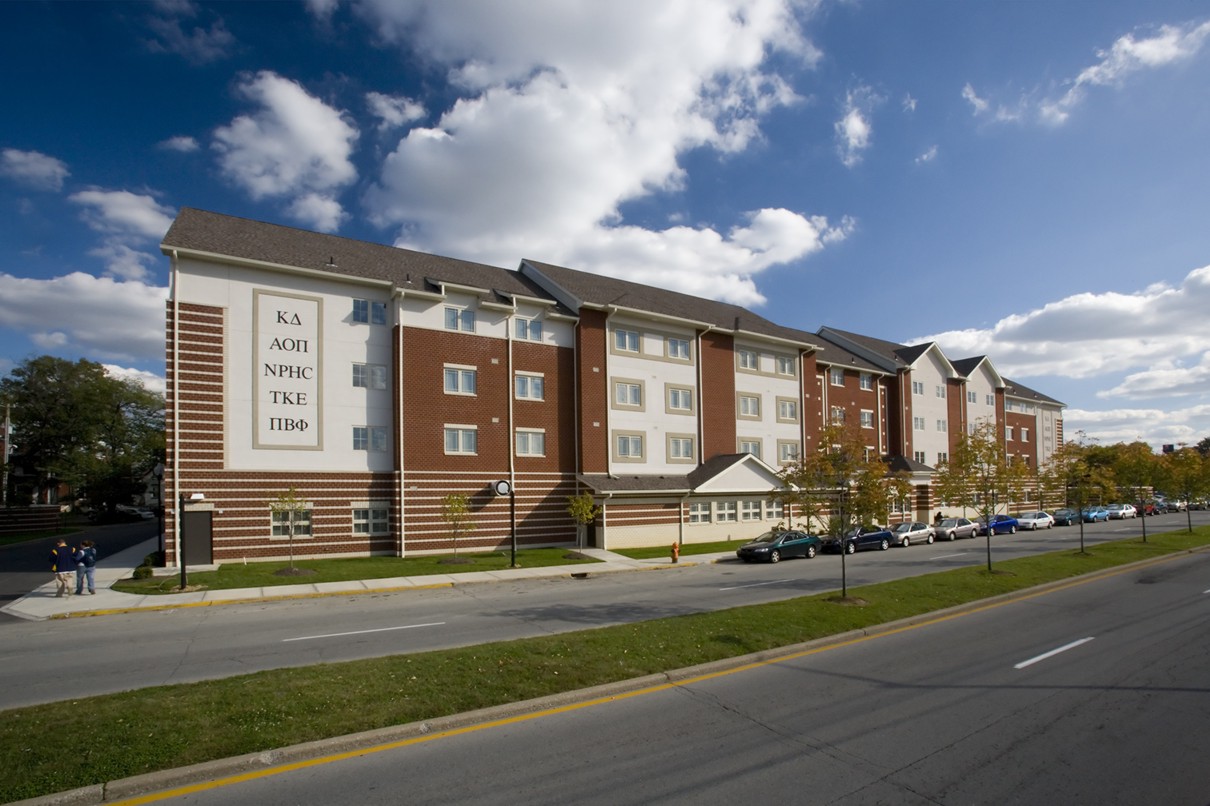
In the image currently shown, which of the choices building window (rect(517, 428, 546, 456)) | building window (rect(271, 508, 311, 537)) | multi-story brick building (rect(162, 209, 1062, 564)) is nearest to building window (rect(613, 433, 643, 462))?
multi-story brick building (rect(162, 209, 1062, 564))

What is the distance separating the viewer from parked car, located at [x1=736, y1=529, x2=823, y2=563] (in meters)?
31.2

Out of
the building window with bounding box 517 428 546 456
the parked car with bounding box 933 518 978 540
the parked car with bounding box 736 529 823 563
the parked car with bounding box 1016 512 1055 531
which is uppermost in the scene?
the building window with bounding box 517 428 546 456

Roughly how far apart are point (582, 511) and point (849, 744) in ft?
85.6

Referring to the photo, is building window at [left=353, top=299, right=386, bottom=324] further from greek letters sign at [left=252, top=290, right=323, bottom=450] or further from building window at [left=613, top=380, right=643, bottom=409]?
building window at [left=613, top=380, right=643, bottom=409]

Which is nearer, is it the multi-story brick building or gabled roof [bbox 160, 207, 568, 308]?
the multi-story brick building

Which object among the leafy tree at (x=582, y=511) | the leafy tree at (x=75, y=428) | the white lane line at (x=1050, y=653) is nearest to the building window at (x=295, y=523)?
the leafy tree at (x=582, y=511)

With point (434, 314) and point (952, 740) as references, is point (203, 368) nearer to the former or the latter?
point (434, 314)

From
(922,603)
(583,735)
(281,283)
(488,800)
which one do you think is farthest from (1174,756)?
(281,283)

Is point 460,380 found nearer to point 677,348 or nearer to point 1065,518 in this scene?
point 677,348

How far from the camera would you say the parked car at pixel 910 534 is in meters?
39.6

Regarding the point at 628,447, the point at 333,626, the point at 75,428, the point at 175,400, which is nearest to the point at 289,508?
the point at 175,400

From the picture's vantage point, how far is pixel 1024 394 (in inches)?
2766

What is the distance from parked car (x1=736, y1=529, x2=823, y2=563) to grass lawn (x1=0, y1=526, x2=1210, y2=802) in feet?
54.6

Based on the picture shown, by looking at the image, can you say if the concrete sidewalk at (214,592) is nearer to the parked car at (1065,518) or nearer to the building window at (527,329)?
the building window at (527,329)
